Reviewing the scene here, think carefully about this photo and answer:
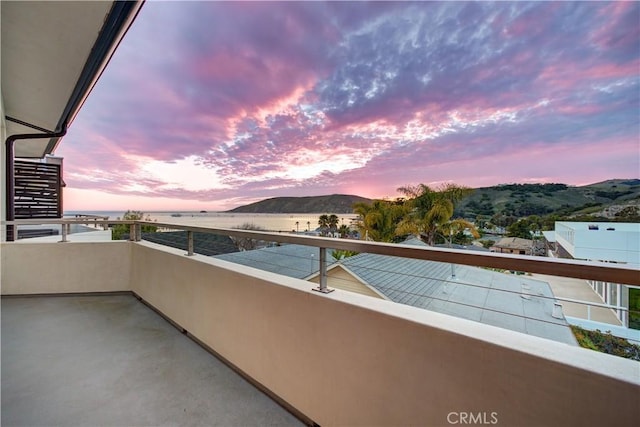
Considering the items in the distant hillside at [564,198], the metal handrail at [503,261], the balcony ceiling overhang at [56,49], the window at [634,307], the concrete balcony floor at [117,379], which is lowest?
the concrete balcony floor at [117,379]

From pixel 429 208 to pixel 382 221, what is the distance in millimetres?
2068

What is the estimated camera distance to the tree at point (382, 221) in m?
12.1

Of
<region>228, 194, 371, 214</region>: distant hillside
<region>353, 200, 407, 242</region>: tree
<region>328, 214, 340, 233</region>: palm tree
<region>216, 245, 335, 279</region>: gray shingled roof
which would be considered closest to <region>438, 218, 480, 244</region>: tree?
<region>353, 200, 407, 242</region>: tree

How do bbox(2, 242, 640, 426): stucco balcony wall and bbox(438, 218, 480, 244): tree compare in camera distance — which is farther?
bbox(438, 218, 480, 244): tree

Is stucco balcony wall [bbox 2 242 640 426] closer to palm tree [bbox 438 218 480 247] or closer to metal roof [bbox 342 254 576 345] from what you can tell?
metal roof [bbox 342 254 576 345]

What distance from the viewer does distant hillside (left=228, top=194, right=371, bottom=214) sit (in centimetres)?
1055

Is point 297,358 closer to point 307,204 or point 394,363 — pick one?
point 394,363

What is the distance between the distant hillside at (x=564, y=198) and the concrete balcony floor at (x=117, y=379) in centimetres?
384

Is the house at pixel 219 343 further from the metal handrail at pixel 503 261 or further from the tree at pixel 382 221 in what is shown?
the tree at pixel 382 221

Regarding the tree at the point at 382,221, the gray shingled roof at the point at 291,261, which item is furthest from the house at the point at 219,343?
the tree at the point at 382,221

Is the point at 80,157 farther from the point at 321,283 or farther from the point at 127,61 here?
the point at 321,283

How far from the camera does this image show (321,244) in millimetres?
1447

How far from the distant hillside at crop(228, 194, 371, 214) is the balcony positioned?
7.21 m

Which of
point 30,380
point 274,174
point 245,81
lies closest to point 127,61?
point 245,81
